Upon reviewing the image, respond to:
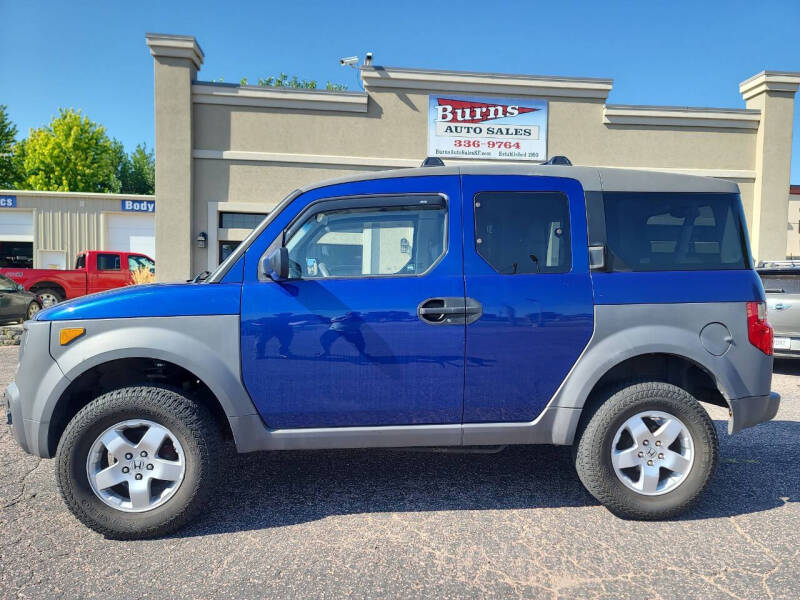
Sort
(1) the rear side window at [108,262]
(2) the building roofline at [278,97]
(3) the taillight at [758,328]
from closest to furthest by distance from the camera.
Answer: (3) the taillight at [758,328]
(2) the building roofline at [278,97]
(1) the rear side window at [108,262]

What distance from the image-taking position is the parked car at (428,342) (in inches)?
117

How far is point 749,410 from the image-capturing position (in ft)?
10.8

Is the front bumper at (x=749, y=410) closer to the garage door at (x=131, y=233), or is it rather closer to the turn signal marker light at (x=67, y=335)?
the turn signal marker light at (x=67, y=335)

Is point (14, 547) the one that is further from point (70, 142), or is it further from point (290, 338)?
point (70, 142)

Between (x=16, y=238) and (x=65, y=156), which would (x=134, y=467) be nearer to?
(x=16, y=238)

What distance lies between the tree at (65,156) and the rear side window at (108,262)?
27.9 m

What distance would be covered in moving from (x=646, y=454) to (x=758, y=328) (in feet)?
3.39

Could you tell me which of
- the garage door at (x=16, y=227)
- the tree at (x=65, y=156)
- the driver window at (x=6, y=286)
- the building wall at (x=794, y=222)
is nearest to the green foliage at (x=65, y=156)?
the tree at (x=65, y=156)

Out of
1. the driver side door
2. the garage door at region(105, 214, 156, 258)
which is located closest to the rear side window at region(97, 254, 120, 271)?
the garage door at region(105, 214, 156, 258)

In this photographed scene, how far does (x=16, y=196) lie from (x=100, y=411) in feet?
89.0

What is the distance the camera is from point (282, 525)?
3.11 metres

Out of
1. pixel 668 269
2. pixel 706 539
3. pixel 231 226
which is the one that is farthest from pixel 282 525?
pixel 231 226

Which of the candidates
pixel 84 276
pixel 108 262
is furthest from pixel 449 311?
pixel 84 276

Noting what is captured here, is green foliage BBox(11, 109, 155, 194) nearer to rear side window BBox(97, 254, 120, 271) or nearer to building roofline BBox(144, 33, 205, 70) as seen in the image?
rear side window BBox(97, 254, 120, 271)
